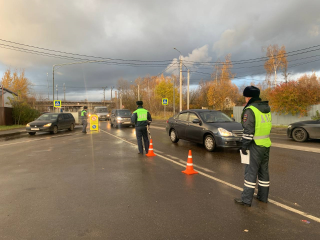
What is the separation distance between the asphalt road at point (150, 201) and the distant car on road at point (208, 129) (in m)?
1.12

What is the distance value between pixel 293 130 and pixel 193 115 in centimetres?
542

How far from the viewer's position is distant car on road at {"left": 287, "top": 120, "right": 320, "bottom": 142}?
1005cm

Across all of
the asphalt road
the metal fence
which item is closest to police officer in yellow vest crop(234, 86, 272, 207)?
the asphalt road

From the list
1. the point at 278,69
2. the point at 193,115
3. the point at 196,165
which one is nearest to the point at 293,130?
the point at 193,115

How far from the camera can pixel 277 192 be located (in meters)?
4.30

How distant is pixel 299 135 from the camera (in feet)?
34.8

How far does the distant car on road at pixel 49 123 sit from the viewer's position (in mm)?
14882

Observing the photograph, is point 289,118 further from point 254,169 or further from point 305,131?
point 254,169

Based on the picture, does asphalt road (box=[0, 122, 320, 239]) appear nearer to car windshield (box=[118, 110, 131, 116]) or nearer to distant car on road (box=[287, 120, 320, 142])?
Result: distant car on road (box=[287, 120, 320, 142])

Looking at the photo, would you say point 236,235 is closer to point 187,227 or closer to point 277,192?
point 187,227

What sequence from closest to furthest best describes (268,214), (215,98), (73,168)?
(268,214), (73,168), (215,98)

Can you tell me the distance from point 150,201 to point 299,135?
9670mm

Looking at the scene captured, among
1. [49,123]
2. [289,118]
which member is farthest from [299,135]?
[49,123]

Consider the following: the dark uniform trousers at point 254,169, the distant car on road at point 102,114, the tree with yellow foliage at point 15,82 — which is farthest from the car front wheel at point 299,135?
the tree with yellow foliage at point 15,82
